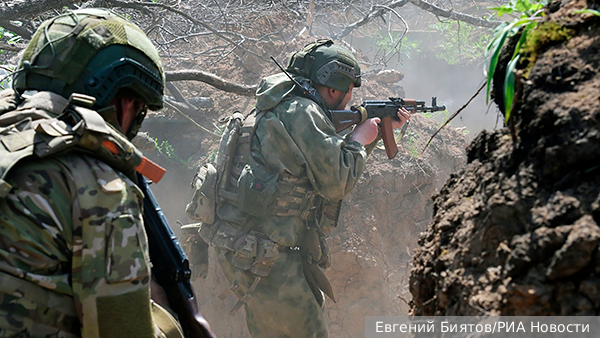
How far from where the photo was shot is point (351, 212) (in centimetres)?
576

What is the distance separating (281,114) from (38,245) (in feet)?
8.31

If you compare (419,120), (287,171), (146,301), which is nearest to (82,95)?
(146,301)

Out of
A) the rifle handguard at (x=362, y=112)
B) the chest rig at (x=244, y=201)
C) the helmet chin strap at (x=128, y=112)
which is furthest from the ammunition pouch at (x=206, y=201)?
the helmet chin strap at (x=128, y=112)

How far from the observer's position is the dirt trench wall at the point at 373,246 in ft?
18.5

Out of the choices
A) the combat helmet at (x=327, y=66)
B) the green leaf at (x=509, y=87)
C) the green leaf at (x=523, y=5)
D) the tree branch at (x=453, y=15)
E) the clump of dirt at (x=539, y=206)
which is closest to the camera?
the clump of dirt at (x=539, y=206)

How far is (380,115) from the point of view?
4363mm

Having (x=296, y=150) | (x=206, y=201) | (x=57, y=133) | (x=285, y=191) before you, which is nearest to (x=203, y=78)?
(x=206, y=201)

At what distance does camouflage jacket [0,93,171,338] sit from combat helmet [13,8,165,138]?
179 mm

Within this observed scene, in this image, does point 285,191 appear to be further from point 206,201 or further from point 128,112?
point 128,112

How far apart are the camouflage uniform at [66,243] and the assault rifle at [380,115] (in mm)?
2718

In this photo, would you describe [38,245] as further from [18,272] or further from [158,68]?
[158,68]

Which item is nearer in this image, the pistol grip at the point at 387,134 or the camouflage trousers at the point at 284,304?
the camouflage trousers at the point at 284,304

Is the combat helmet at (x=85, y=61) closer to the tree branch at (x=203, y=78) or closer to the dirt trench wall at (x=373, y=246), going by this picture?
the tree branch at (x=203, y=78)

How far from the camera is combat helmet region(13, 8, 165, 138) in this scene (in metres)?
1.60
